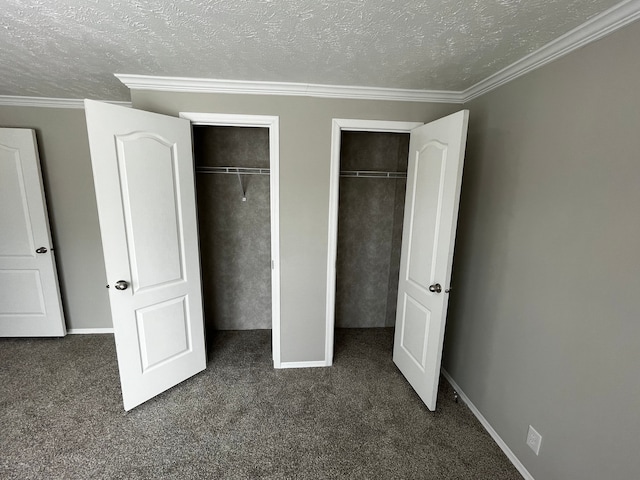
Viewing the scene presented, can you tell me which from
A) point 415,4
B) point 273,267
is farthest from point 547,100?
point 273,267

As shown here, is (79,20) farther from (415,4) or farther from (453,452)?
(453,452)

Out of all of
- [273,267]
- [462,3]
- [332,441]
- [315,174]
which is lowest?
[332,441]

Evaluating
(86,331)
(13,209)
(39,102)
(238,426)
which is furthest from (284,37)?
(86,331)

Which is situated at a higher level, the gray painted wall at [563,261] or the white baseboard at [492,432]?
the gray painted wall at [563,261]

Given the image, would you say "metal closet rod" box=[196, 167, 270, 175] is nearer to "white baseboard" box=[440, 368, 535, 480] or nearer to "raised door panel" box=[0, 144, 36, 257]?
"raised door panel" box=[0, 144, 36, 257]

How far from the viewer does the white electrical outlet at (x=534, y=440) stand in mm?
1501

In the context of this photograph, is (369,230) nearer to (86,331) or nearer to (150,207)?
(150,207)

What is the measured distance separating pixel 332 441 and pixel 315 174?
5.99 feet

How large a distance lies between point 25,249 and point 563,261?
411 centimetres

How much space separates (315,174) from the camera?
87.3 inches

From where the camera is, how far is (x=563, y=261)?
4.49ft

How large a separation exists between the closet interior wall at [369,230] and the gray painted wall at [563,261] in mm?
1012

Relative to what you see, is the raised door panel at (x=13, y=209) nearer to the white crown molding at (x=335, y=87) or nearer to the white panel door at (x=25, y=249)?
the white panel door at (x=25, y=249)

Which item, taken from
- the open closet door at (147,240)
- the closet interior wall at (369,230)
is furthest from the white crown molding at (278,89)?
the closet interior wall at (369,230)
